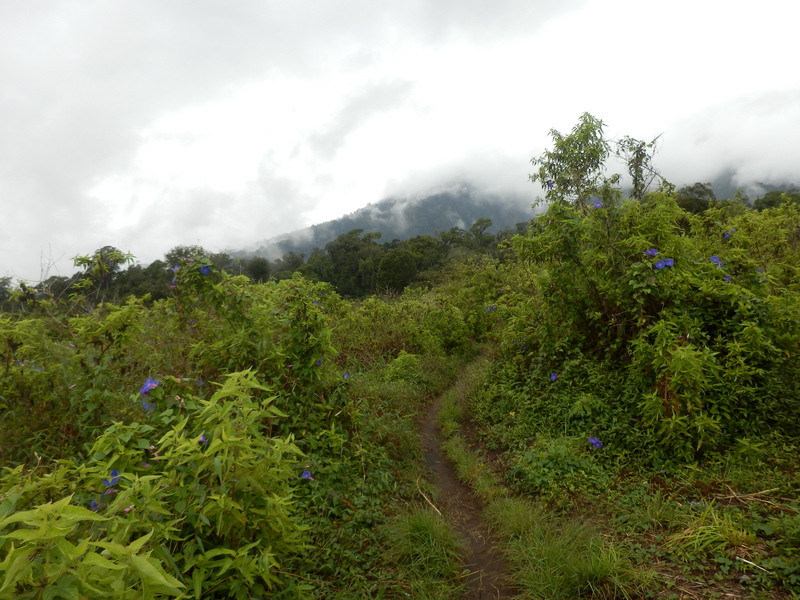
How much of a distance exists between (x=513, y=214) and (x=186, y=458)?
156565 millimetres

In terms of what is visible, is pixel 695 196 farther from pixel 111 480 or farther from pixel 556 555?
pixel 111 480

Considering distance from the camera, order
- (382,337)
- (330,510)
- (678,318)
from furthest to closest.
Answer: (382,337)
(678,318)
(330,510)

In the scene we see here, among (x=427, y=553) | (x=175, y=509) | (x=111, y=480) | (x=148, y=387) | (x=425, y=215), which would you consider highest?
(x=425, y=215)

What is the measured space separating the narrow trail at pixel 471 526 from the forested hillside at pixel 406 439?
88mm

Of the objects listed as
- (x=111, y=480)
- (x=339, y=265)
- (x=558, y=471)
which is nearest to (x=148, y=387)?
(x=111, y=480)

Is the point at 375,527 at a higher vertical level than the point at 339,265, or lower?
lower

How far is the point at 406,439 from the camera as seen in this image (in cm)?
485

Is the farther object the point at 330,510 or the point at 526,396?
the point at 526,396

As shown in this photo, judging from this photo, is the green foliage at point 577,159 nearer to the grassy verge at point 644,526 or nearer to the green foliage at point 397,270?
the grassy verge at point 644,526

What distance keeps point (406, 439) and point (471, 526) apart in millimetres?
1433

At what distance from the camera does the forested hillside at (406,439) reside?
181 centimetres

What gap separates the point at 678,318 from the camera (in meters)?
3.95

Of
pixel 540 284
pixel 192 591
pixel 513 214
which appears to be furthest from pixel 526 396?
pixel 513 214

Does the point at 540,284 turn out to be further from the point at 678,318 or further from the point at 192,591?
the point at 192,591
